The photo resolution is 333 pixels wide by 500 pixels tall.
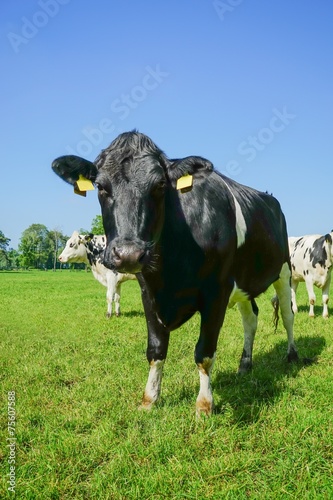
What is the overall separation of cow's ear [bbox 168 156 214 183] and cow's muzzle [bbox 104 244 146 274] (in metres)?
0.92

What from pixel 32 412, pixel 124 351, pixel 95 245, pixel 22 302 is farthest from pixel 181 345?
pixel 22 302

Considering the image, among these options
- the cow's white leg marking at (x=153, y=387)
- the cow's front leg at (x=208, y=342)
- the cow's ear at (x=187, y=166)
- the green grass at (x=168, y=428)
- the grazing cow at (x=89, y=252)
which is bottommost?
the green grass at (x=168, y=428)

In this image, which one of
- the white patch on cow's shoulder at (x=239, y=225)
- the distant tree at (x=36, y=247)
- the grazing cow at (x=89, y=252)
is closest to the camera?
the white patch on cow's shoulder at (x=239, y=225)

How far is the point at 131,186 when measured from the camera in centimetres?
317

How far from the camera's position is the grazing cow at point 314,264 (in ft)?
35.5

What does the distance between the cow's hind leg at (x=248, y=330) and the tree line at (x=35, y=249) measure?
328 feet

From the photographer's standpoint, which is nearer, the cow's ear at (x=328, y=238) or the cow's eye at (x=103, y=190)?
the cow's eye at (x=103, y=190)

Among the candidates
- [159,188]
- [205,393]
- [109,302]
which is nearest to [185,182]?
[159,188]

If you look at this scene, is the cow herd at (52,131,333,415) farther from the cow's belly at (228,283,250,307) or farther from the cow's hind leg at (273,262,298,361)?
the cow's hind leg at (273,262,298,361)

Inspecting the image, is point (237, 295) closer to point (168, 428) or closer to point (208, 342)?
point (208, 342)

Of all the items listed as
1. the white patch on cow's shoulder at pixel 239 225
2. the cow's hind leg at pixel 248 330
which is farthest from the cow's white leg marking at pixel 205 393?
the cow's hind leg at pixel 248 330

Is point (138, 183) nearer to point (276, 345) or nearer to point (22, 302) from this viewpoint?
point (276, 345)

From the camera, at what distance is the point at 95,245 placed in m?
13.9

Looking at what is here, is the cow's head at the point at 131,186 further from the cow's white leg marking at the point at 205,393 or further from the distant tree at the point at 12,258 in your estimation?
the distant tree at the point at 12,258
